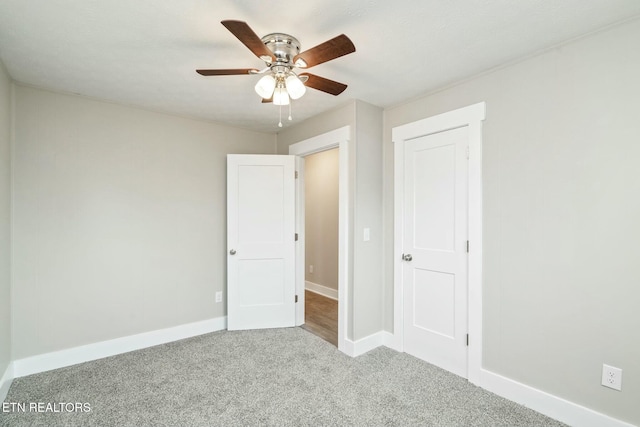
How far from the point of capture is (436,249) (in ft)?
8.40

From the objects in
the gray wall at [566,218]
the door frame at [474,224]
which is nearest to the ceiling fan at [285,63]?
the door frame at [474,224]

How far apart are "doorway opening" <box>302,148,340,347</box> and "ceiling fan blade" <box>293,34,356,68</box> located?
268 centimetres

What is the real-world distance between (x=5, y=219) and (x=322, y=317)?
122 inches

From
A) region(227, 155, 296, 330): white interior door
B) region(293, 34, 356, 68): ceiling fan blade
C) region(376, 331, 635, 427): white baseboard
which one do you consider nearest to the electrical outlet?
region(376, 331, 635, 427): white baseboard

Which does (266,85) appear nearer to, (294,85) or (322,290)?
(294,85)

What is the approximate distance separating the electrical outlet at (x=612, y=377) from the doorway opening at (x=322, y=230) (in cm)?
284

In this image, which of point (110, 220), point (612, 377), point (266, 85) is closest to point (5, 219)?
point (110, 220)

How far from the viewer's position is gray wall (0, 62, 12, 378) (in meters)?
2.13

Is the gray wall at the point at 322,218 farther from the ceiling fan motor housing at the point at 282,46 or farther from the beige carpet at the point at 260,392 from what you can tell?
the ceiling fan motor housing at the point at 282,46

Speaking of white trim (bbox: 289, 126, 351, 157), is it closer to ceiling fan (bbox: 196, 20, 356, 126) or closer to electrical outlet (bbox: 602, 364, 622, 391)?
ceiling fan (bbox: 196, 20, 356, 126)

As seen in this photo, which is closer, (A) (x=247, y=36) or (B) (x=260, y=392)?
(A) (x=247, y=36)

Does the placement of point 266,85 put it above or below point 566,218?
above

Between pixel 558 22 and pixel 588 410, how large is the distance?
2228mm

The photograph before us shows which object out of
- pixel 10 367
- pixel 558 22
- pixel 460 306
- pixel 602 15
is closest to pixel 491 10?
pixel 558 22
